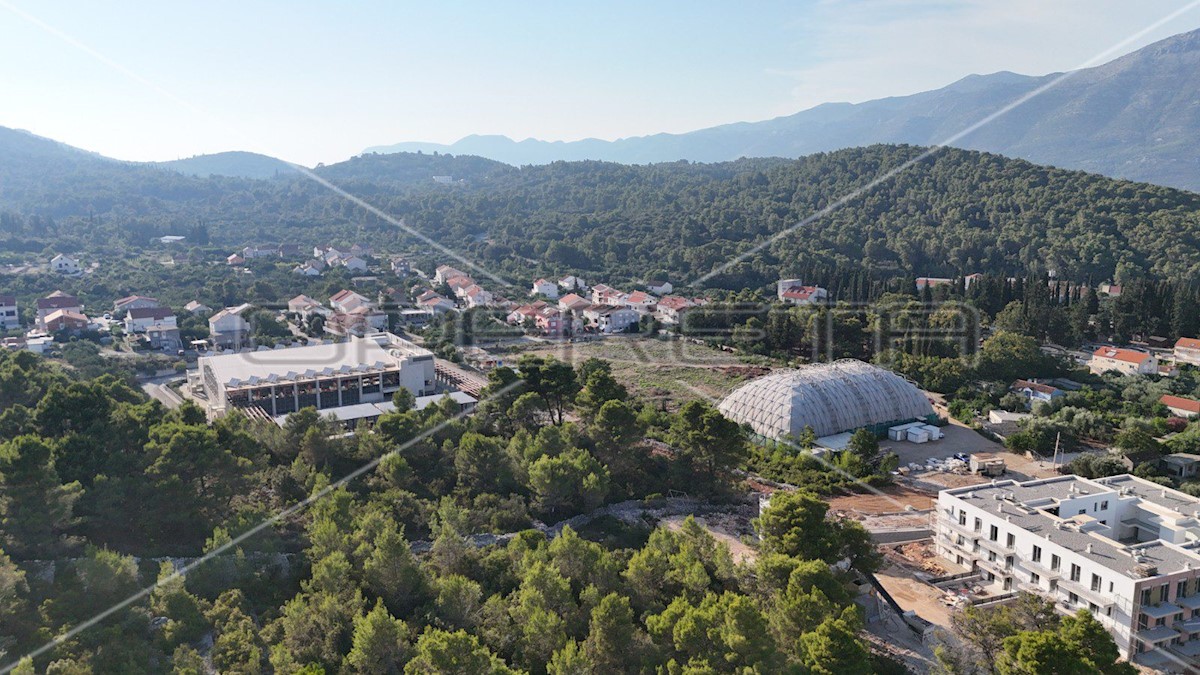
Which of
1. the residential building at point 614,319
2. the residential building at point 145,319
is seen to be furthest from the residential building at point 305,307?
the residential building at point 614,319

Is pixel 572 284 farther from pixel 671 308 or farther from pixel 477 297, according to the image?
pixel 671 308

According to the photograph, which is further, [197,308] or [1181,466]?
[197,308]

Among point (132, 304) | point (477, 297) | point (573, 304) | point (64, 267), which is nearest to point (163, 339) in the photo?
point (132, 304)

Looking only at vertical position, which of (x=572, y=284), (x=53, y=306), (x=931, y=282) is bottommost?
(x=53, y=306)

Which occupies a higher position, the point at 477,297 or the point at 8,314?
the point at 477,297

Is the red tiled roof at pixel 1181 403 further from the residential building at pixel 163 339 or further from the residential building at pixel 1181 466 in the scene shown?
the residential building at pixel 163 339

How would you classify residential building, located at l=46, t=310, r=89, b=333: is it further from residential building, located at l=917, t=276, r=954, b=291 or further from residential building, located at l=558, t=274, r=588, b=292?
residential building, located at l=917, t=276, r=954, b=291

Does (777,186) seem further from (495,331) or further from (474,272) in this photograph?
(495,331)
